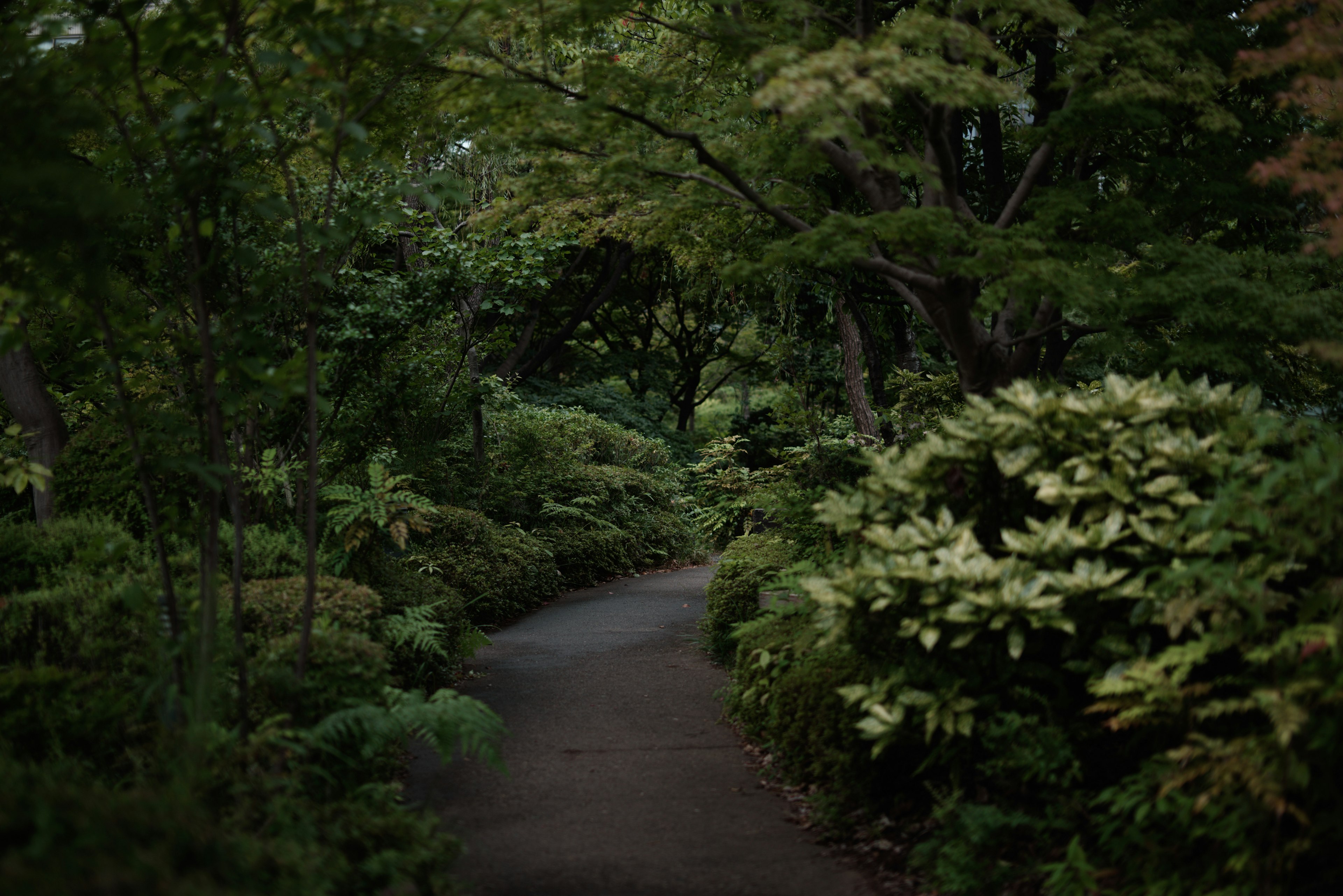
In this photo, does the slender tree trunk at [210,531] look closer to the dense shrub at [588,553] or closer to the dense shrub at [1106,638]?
the dense shrub at [1106,638]

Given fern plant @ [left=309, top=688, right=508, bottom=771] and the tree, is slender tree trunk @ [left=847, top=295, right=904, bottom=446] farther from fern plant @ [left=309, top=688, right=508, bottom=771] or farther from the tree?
fern plant @ [left=309, top=688, right=508, bottom=771]

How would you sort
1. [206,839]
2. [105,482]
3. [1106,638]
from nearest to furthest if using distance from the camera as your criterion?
[206,839], [1106,638], [105,482]

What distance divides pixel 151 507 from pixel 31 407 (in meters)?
5.86

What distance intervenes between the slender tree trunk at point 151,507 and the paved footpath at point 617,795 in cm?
153

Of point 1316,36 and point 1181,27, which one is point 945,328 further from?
point 1316,36

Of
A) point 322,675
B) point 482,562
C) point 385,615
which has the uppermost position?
point 322,675

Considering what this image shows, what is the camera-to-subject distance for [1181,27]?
6.08 metres

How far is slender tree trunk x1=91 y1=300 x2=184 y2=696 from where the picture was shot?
4102 millimetres

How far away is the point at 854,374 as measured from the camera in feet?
37.9

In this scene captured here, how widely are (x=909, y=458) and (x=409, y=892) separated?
2869 millimetres

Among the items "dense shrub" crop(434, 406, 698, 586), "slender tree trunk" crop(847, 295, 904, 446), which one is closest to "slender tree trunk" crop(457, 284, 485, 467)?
"dense shrub" crop(434, 406, 698, 586)

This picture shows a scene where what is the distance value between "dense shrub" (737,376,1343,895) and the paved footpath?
73 centimetres

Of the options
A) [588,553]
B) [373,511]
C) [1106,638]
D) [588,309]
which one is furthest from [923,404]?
[588,309]

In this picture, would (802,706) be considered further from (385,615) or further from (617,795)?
(385,615)
